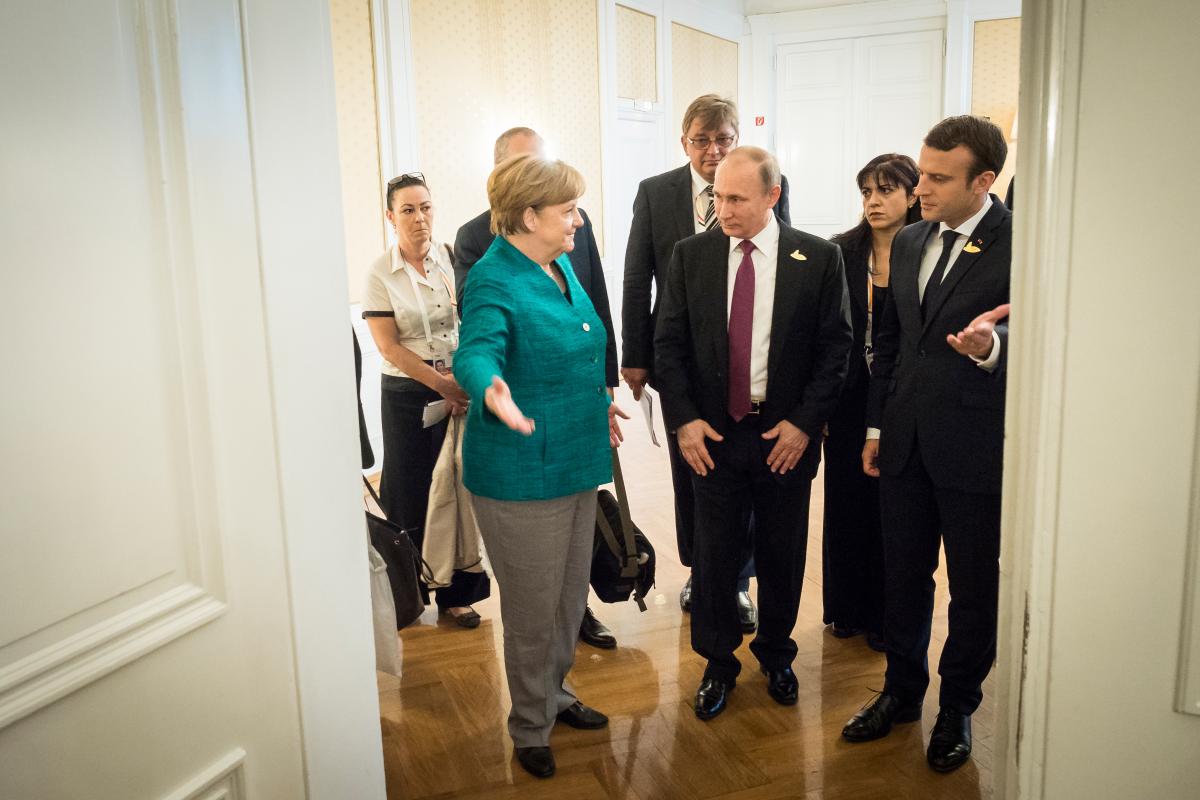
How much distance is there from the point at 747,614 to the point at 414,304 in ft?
5.28

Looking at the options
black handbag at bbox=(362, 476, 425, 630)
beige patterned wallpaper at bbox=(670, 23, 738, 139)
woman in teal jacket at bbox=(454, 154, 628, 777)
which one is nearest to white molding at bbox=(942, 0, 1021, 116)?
beige patterned wallpaper at bbox=(670, 23, 738, 139)

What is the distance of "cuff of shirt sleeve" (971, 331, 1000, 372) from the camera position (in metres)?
2.19

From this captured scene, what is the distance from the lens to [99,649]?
99 centimetres

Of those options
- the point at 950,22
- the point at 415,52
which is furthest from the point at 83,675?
the point at 950,22

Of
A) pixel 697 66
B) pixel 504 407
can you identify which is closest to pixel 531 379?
pixel 504 407

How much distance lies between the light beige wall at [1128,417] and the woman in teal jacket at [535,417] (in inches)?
54.5

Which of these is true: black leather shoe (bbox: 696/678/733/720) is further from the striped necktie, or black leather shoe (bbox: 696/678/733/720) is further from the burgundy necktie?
the striped necktie

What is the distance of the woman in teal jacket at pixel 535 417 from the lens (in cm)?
230

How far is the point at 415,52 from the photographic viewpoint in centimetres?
624

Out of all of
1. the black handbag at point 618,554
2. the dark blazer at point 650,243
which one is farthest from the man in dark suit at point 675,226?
the black handbag at point 618,554

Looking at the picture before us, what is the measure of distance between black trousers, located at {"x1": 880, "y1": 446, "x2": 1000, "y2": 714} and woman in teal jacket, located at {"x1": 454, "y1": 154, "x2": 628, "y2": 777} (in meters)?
0.82

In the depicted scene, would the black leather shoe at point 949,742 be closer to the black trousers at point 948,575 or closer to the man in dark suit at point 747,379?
the black trousers at point 948,575

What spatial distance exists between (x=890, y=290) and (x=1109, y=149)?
1682 millimetres

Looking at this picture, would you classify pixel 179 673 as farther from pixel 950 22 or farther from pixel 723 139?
pixel 950 22
